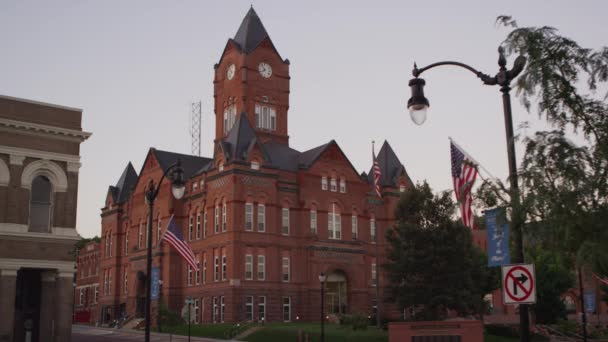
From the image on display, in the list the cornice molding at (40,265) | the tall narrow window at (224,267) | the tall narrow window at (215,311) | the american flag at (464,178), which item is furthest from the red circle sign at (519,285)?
the tall narrow window at (215,311)

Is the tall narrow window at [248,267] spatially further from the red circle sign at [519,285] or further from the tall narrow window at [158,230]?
the red circle sign at [519,285]

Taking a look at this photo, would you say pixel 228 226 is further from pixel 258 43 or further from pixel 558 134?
pixel 558 134

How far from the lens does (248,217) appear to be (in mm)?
60500

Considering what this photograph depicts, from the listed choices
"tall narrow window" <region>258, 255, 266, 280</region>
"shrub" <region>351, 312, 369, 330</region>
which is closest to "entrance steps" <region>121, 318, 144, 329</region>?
"tall narrow window" <region>258, 255, 266, 280</region>

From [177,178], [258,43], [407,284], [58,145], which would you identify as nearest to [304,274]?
[407,284]

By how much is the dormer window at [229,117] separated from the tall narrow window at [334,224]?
48.9ft

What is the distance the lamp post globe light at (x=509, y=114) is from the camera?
1364 cm

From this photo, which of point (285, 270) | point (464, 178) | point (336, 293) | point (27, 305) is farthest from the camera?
point (336, 293)

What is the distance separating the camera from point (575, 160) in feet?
43.9

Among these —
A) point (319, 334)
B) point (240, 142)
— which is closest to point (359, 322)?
point (319, 334)

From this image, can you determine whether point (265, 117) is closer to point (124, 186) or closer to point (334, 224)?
point (334, 224)

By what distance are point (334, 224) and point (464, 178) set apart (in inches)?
1865

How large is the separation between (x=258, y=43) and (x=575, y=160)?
61.7m

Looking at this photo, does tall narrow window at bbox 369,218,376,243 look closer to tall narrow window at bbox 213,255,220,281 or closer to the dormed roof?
the dormed roof
